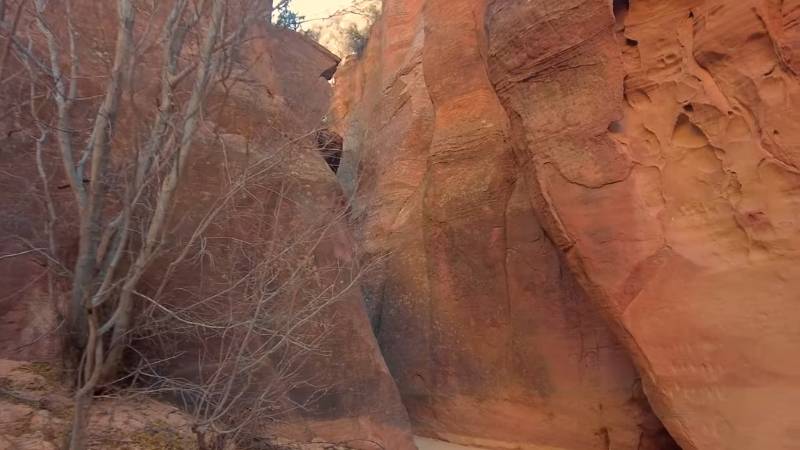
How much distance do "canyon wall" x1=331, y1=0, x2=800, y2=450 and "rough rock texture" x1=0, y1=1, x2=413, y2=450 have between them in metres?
1.43

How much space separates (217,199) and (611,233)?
380 cm

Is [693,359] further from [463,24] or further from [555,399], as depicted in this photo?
[463,24]

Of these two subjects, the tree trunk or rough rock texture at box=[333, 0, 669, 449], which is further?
rough rock texture at box=[333, 0, 669, 449]

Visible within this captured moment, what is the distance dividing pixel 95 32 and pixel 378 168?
8.30 meters

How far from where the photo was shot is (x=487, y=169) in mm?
9734

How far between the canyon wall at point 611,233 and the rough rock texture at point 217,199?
4.71ft

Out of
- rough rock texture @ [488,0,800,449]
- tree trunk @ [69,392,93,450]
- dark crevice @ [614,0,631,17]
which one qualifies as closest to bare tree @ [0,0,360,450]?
tree trunk @ [69,392,93,450]

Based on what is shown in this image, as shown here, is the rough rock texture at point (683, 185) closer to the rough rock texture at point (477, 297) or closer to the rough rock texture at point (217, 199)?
the rough rock texture at point (477, 297)

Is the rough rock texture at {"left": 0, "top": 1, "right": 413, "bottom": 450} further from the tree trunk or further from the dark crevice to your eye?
the dark crevice

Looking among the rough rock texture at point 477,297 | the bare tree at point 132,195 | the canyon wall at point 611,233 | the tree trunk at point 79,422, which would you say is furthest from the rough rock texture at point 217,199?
the canyon wall at point 611,233

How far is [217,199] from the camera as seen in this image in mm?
4562

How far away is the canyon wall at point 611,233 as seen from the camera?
5.11 m

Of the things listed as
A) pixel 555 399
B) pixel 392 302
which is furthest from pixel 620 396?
pixel 392 302

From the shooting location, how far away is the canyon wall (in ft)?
16.8
